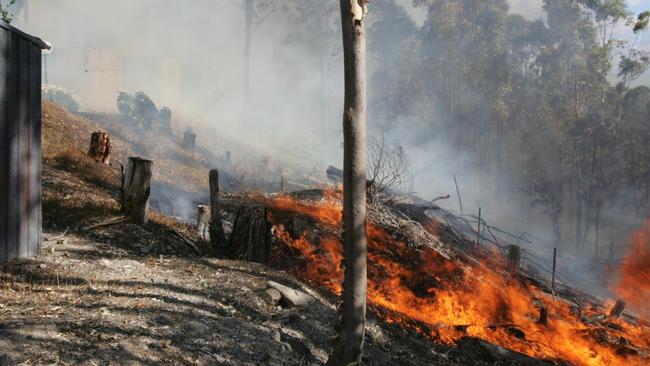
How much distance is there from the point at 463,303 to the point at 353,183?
543 cm

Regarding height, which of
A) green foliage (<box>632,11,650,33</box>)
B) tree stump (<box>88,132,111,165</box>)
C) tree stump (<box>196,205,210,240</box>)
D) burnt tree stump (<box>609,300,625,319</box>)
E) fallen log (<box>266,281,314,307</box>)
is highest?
green foliage (<box>632,11,650,33</box>)

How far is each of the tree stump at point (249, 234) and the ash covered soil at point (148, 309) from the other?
397 millimetres

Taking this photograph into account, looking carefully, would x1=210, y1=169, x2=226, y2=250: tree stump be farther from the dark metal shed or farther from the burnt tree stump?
the burnt tree stump

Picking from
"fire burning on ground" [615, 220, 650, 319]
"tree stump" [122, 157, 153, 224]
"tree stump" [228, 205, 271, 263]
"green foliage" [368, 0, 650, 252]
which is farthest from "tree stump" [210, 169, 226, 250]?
"green foliage" [368, 0, 650, 252]

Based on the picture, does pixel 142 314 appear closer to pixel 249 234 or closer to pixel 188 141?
pixel 249 234

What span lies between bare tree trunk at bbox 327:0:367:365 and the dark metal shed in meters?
4.12

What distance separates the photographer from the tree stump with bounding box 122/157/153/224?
820cm

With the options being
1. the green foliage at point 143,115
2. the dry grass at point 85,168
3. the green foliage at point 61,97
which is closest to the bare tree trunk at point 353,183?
the dry grass at point 85,168

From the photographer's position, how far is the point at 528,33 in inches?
1544

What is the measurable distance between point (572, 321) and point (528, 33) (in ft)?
116

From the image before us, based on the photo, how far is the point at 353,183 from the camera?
4.54 metres

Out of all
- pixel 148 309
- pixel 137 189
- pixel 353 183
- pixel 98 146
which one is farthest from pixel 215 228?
pixel 98 146

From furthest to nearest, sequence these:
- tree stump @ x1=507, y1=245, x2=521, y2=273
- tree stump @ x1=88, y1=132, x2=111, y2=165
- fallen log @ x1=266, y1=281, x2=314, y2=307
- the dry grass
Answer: tree stump @ x1=88, y1=132, x2=111, y2=165
the dry grass
tree stump @ x1=507, y1=245, x2=521, y2=273
fallen log @ x1=266, y1=281, x2=314, y2=307

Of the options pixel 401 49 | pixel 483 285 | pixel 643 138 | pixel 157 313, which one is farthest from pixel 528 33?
pixel 157 313
